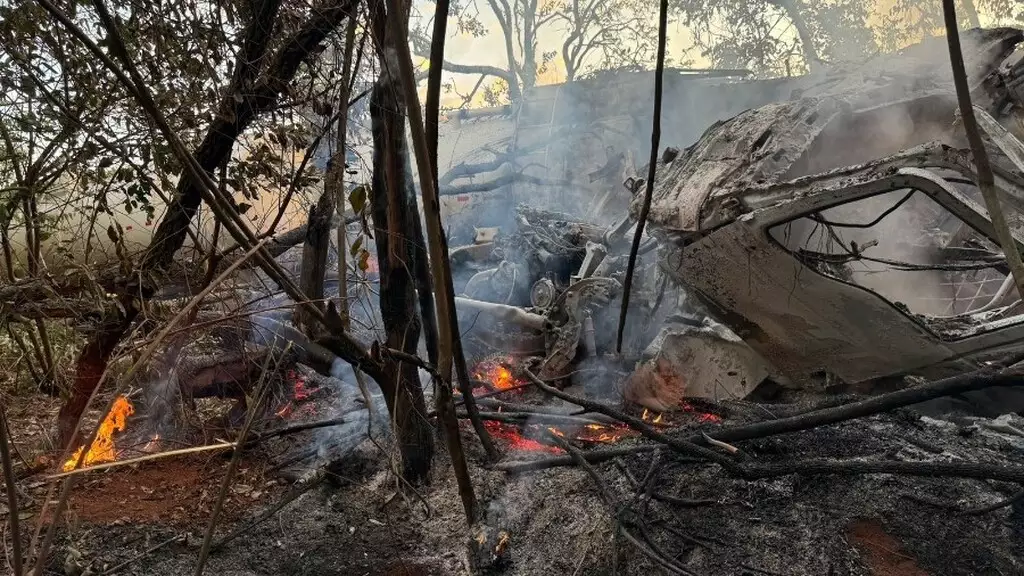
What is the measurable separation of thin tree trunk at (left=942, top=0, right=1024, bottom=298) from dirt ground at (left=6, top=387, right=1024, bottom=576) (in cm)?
181

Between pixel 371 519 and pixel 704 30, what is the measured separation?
20110mm

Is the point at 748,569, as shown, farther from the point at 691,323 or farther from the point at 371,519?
the point at 691,323

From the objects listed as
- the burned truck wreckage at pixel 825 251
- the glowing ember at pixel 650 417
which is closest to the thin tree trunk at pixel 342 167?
the burned truck wreckage at pixel 825 251

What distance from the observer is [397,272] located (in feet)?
12.8

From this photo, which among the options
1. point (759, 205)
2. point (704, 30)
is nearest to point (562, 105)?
point (704, 30)

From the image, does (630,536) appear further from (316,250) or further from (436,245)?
(316,250)

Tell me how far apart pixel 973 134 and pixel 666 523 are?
245 cm

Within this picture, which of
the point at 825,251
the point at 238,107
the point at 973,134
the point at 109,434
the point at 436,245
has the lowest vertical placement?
the point at 109,434

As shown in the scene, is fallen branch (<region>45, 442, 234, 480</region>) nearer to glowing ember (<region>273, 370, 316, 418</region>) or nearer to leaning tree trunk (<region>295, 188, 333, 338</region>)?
leaning tree trunk (<region>295, 188, 333, 338</region>)

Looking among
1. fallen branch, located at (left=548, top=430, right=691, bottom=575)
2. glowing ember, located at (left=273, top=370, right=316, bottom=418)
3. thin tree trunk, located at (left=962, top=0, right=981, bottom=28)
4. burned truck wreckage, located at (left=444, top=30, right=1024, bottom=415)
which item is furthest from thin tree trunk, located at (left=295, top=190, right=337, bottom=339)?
thin tree trunk, located at (left=962, top=0, right=981, bottom=28)

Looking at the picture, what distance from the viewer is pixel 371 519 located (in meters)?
4.04

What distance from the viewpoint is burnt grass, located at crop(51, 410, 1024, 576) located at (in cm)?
290

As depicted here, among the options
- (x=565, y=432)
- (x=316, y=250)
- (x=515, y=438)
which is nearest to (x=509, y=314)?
(x=515, y=438)

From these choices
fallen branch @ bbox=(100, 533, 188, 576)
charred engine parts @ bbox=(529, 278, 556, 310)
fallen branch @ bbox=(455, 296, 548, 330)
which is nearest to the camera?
fallen branch @ bbox=(100, 533, 188, 576)
